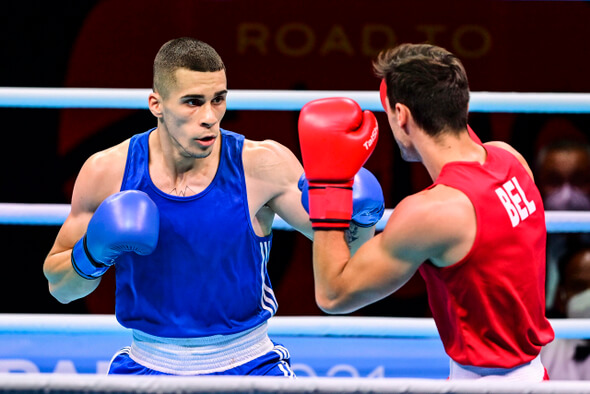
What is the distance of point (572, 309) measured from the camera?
3.47 metres

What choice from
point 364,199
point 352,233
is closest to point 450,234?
point 364,199

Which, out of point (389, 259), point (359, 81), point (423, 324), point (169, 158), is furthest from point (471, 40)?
point (389, 259)

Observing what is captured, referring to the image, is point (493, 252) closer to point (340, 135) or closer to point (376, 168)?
point (340, 135)

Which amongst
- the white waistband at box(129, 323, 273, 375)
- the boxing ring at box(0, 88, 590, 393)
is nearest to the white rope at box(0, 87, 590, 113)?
the boxing ring at box(0, 88, 590, 393)

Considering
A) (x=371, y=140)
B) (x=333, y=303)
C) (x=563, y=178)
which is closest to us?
(x=333, y=303)

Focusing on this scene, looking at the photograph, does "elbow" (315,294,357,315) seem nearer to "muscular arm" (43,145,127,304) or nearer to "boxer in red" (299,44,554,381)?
"boxer in red" (299,44,554,381)

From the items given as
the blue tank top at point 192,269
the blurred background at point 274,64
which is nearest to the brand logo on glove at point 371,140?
the blue tank top at point 192,269

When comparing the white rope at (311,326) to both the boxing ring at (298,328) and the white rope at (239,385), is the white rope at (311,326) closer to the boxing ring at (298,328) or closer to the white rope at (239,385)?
the boxing ring at (298,328)

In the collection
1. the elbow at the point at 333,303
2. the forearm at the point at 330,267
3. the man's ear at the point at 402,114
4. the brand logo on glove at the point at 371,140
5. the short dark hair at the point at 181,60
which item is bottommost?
the elbow at the point at 333,303

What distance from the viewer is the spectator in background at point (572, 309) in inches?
125

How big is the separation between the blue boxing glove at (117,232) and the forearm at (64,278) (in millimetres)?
43

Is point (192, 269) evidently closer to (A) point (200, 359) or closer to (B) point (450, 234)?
(A) point (200, 359)

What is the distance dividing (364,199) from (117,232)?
2.03 ft

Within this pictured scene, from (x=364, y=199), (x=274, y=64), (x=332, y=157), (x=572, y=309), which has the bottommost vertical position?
(x=572, y=309)
